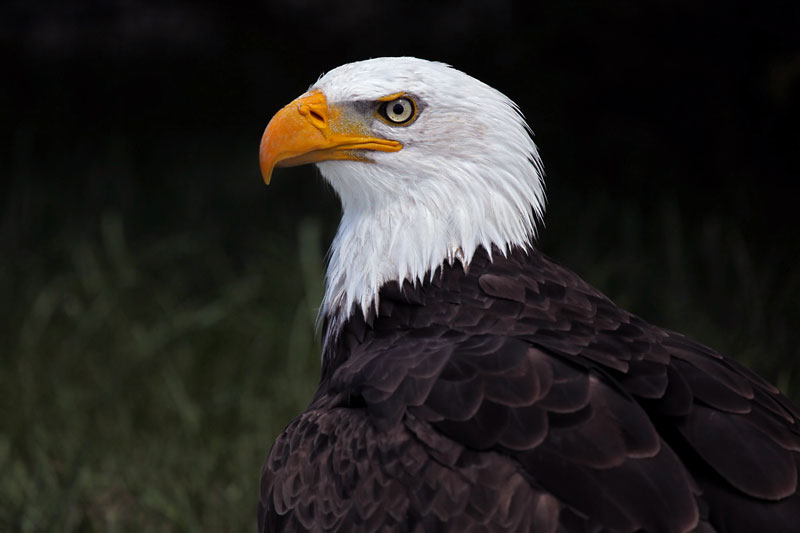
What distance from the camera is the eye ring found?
348 centimetres

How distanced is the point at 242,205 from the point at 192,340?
5.40 feet

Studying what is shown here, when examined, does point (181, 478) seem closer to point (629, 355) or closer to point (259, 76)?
point (629, 355)

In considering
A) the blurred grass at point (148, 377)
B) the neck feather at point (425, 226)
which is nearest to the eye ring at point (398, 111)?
the neck feather at point (425, 226)

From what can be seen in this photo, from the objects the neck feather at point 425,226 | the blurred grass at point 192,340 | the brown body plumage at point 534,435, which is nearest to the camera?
the brown body plumage at point 534,435

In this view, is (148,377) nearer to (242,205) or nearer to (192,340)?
(192,340)

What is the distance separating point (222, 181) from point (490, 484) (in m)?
5.29

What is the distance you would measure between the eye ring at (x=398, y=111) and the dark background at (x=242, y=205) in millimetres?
1870

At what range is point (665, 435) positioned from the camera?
2.92 m

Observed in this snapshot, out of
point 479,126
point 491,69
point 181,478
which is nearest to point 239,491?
point 181,478

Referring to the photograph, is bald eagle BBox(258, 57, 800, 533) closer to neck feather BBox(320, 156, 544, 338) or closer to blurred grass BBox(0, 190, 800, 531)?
neck feather BBox(320, 156, 544, 338)

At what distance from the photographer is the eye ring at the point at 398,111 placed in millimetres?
3484

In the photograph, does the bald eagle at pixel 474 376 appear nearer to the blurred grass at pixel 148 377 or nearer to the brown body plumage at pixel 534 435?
the brown body plumage at pixel 534 435

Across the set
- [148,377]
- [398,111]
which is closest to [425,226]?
[398,111]

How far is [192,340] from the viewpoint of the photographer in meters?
5.95
